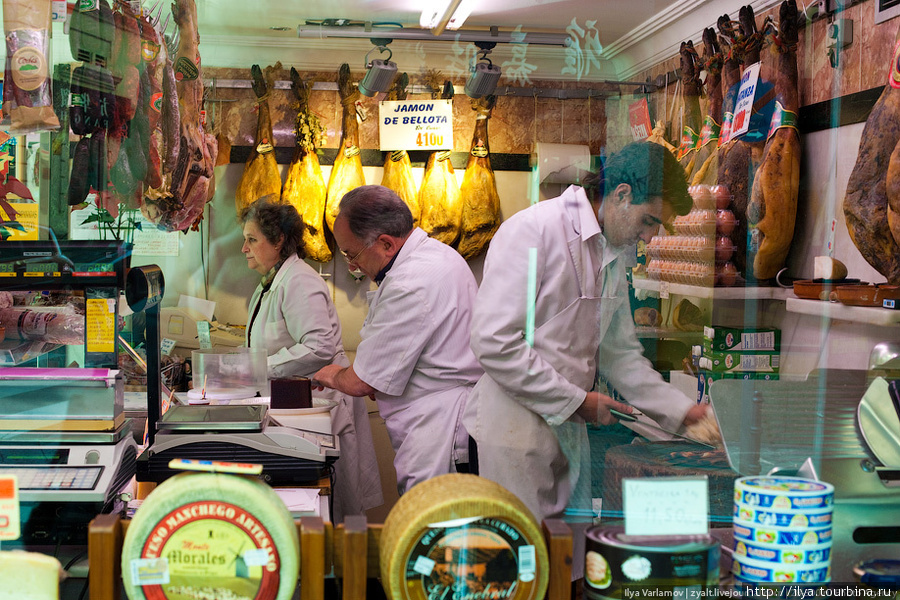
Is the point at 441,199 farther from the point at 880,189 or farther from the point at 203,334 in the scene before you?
the point at 880,189

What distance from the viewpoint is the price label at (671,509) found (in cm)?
106

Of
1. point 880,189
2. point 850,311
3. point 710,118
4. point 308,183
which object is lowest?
point 850,311

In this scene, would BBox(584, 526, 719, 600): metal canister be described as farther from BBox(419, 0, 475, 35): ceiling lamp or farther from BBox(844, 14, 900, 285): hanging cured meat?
BBox(419, 0, 475, 35): ceiling lamp

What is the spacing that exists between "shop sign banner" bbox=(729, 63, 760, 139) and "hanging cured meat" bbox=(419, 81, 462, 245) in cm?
107

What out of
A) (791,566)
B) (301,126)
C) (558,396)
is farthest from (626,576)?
(301,126)

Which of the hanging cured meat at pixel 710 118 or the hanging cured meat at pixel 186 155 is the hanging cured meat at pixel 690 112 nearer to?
the hanging cured meat at pixel 710 118

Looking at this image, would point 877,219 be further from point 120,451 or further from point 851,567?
point 120,451

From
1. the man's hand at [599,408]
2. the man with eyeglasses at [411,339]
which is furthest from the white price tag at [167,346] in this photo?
the man's hand at [599,408]

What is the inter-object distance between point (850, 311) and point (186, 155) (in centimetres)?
222

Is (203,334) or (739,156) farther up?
(739,156)

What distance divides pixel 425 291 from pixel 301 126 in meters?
1.00

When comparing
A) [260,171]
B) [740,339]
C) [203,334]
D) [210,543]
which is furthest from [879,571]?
[260,171]

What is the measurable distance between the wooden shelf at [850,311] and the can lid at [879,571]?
0.82m

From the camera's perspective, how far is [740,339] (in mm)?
2822
